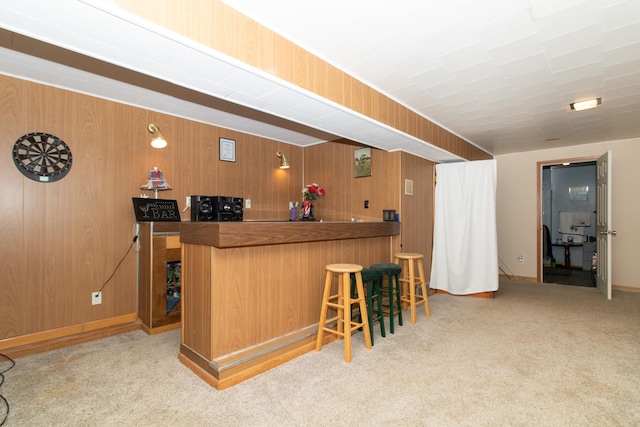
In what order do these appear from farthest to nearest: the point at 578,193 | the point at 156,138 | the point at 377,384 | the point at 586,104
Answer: the point at 578,193 < the point at 586,104 < the point at 156,138 < the point at 377,384

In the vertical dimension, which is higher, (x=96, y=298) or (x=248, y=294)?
(x=248, y=294)

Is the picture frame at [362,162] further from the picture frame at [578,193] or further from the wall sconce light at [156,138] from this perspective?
the picture frame at [578,193]

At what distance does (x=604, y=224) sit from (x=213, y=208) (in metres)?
5.50

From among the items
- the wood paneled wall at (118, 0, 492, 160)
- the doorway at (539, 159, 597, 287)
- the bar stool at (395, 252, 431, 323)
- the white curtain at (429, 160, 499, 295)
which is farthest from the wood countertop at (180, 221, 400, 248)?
the doorway at (539, 159, 597, 287)

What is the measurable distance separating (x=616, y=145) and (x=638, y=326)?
129 inches

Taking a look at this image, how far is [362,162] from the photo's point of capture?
451 centimetres

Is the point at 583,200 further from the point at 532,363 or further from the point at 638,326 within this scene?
the point at 532,363

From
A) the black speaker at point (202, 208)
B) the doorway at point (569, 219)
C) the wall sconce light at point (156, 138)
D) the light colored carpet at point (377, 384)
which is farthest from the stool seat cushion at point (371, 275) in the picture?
the doorway at point (569, 219)

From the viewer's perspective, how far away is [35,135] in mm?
2846

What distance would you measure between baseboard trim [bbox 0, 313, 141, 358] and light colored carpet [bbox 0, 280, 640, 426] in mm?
104

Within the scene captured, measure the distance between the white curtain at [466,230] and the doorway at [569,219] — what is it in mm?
3282

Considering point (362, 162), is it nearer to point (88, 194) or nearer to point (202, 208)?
point (202, 208)

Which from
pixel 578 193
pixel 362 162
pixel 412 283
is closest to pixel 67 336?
pixel 412 283

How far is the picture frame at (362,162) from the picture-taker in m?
4.45
